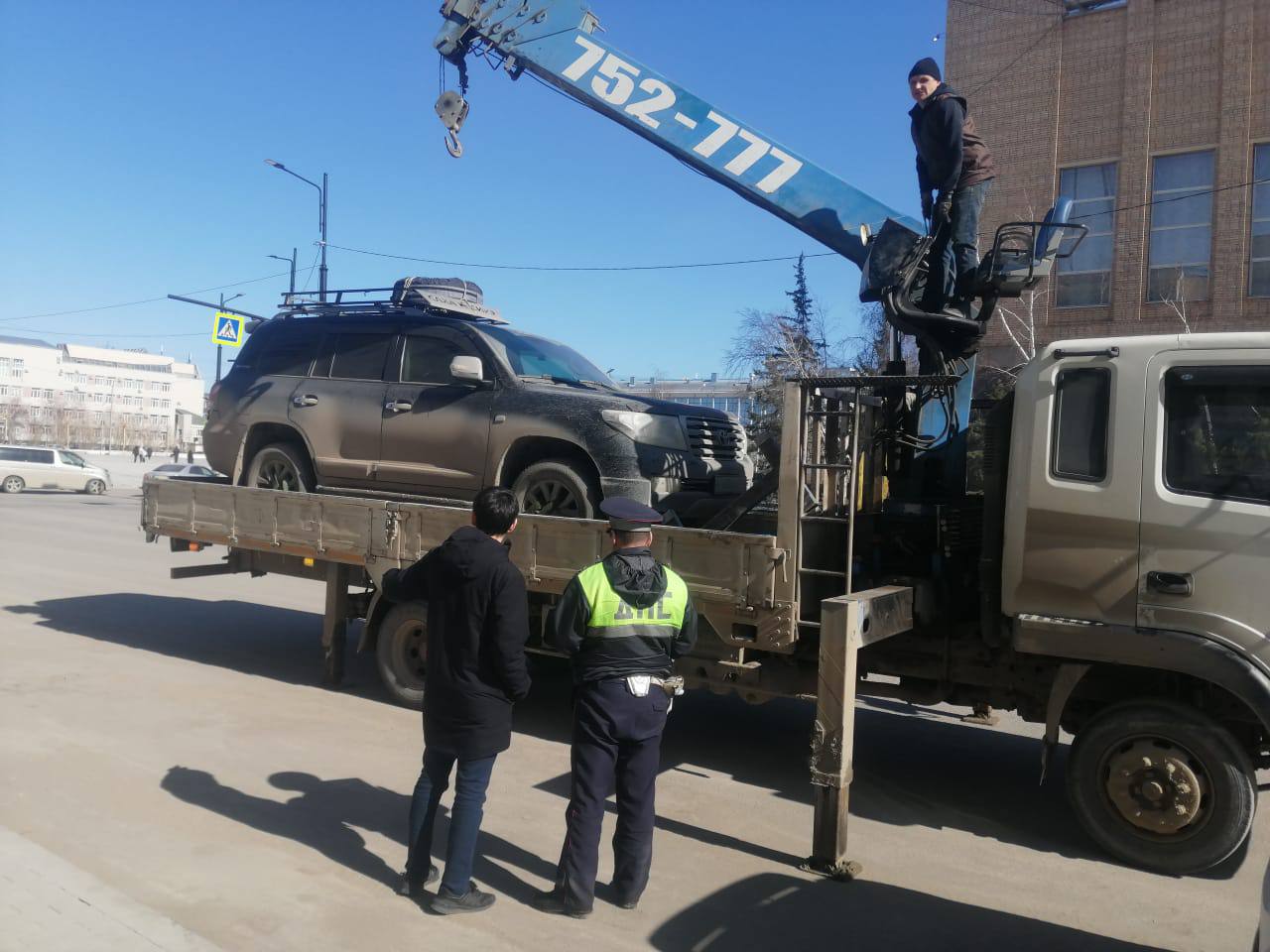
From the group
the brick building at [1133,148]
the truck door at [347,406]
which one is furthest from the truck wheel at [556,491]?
the brick building at [1133,148]

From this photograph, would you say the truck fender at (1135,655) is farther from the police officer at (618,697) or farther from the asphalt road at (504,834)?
the police officer at (618,697)

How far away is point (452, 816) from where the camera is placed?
413cm

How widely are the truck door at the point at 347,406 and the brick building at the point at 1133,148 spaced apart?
659 inches

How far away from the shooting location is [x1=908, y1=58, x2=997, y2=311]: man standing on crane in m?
6.13

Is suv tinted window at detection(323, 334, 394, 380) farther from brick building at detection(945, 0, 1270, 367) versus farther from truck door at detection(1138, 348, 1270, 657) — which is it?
brick building at detection(945, 0, 1270, 367)

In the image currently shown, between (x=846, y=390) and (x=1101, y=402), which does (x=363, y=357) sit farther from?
(x=1101, y=402)

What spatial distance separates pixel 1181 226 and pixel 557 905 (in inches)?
880

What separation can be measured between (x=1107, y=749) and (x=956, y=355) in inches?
98.1

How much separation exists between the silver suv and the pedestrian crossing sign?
16734 millimetres

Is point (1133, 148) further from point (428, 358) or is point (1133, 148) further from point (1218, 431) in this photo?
point (1218, 431)

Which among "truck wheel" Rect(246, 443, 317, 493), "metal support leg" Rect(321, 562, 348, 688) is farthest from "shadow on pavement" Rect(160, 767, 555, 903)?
"truck wheel" Rect(246, 443, 317, 493)

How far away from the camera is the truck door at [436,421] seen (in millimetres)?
7348

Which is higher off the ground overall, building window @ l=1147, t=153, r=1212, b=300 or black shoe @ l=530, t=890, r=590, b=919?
building window @ l=1147, t=153, r=1212, b=300

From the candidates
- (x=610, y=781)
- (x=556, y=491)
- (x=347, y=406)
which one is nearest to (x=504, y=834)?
(x=610, y=781)
